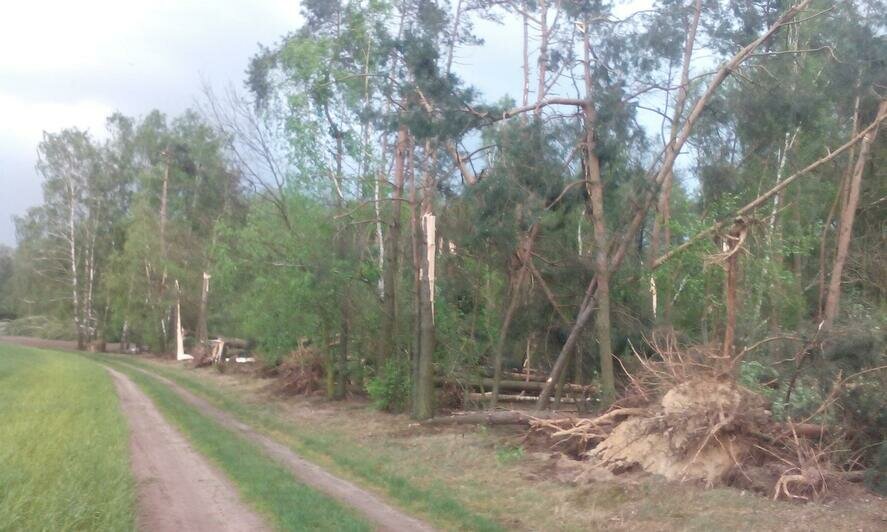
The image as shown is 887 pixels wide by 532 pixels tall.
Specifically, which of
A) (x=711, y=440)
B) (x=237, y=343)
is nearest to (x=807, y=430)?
(x=711, y=440)

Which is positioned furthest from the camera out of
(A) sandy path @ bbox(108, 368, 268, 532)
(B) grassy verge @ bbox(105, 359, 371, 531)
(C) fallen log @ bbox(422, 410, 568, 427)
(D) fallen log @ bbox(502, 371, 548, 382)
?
(D) fallen log @ bbox(502, 371, 548, 382)

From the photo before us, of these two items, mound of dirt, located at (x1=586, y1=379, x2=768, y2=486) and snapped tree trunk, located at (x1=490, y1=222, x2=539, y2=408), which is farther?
snapped tree trunk, located at (x1=490, y1=222, x2=539, y2=408)

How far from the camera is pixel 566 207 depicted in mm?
18953

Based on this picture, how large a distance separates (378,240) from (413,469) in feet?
36.0

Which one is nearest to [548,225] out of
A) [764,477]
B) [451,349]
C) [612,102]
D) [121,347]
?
[612,102]

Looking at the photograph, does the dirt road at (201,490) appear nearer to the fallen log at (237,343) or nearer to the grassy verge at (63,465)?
the grassy verge at (63,465)

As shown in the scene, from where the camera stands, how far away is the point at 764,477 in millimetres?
12055

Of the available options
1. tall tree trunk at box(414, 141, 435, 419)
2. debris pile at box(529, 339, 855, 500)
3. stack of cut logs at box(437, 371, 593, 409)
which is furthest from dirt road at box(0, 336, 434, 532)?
stack of cut logs at box(437, 371, 593, 409)

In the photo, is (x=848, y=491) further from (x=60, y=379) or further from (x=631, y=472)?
(x=60, y=379)

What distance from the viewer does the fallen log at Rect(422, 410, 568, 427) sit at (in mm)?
17009

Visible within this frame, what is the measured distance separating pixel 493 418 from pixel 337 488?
5.75 meters

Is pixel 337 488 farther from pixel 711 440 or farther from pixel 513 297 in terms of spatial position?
pixel 513 297

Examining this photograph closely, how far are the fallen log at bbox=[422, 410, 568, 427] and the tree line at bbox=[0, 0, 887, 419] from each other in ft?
3.79

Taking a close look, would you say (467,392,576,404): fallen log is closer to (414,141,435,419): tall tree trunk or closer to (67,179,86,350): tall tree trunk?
(414,141,435,419): tall tree trunk
